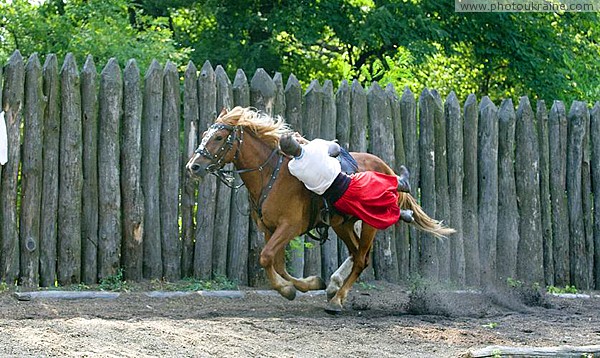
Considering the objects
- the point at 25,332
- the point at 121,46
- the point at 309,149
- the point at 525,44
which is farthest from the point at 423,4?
the point at 25,332

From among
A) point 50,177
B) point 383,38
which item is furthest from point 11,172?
point 383,38

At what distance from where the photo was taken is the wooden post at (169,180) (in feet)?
33.8

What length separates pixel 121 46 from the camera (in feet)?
41.4

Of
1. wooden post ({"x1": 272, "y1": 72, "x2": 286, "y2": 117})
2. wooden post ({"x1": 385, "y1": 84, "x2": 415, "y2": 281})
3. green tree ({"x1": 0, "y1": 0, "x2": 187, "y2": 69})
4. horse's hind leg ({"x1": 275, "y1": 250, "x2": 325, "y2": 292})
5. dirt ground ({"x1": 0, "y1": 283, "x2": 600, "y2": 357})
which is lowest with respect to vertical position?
dirt ground ({"x1": 0, "y1": 283, "x2": 600, "y2": 357})

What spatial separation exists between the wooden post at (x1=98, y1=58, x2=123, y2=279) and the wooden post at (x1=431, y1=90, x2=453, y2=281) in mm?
3488

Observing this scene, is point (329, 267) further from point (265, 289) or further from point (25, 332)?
point (25, 332)

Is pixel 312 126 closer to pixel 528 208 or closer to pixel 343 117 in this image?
pixel 343 117

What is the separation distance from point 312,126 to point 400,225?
1.44 m

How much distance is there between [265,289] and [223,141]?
6.98 feet

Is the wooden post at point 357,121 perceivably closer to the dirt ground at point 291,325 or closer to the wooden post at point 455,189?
the wooden post at point 455,189

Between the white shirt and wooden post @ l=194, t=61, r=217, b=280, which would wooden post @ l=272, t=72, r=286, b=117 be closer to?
wooden post @ l=194, t=61, r=217, b=280

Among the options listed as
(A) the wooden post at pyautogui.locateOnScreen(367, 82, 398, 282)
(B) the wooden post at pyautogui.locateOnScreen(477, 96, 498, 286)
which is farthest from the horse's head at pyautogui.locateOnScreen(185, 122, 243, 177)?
(B) the wooden post at pyautogui.locateOnScreen(477, 96, 498, 286)

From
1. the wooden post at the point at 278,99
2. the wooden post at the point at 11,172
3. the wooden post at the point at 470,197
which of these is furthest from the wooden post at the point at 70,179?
the wooden post at the point at 470,197

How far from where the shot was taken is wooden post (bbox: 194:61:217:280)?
→ 1042cm
